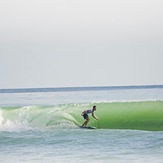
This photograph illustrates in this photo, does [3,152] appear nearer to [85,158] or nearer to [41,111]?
[85,158]

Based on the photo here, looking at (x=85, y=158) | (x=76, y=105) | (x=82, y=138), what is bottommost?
(x=85, y=158)

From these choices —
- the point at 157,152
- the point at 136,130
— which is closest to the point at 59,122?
A: the point at 136,130

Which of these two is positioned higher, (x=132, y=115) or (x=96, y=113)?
(x=96, y=113)

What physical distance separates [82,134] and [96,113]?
3759 millimetres

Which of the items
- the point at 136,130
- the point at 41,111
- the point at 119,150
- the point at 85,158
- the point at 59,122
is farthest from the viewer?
the point at 41,111

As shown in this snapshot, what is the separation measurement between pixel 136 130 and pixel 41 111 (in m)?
5.54

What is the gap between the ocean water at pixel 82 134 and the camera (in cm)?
1733

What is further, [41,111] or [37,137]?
[41,111]

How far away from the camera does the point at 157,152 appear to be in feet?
57.5

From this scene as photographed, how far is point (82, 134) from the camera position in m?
22.5

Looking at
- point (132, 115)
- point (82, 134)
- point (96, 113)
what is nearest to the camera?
point (82, 134)

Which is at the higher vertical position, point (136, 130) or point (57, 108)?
point (57, 108)

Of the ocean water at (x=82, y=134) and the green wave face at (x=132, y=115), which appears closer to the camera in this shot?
the ocean water at (x=82, y=134)

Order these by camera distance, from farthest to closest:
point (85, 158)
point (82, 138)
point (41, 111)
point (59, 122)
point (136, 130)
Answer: point (41, 111)
point (59, 122)
point (136, 130)
point (82, 138)
point (85, 158)
